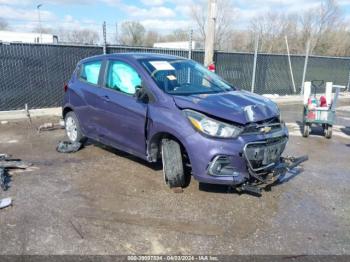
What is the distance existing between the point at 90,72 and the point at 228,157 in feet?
10.4

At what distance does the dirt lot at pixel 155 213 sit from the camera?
3260 mm

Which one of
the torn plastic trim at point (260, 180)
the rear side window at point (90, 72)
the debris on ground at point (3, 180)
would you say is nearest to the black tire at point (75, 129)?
the rear side window at point (90, 72)

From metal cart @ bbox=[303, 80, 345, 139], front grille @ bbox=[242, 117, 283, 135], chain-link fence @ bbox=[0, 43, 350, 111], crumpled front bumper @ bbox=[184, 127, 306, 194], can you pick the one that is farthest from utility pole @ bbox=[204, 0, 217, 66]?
crumpled front bumper @ bbox=[184, 127, 306, 194]

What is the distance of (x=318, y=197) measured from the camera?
14.7 ft

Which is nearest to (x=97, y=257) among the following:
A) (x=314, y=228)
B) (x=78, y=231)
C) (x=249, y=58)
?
(x=78, y=231)

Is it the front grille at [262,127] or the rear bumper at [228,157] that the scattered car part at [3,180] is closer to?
the rear bumper at [228,157]

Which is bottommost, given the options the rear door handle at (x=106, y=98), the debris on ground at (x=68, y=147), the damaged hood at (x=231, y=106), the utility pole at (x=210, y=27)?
the debris on ground at (x=68, y=147)

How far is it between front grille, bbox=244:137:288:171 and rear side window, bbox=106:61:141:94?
1.84 m

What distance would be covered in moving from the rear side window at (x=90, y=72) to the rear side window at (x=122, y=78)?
380 millimetres

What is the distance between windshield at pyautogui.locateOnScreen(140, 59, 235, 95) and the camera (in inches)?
184

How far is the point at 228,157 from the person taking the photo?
389 centimetres

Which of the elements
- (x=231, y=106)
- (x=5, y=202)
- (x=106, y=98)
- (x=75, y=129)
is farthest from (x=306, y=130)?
(x=5, y=202)

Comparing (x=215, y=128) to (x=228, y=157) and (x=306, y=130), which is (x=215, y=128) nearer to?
(x=228, y=157)

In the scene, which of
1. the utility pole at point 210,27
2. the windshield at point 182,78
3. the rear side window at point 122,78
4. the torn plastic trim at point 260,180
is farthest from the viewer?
the utility pole at point 210,27
